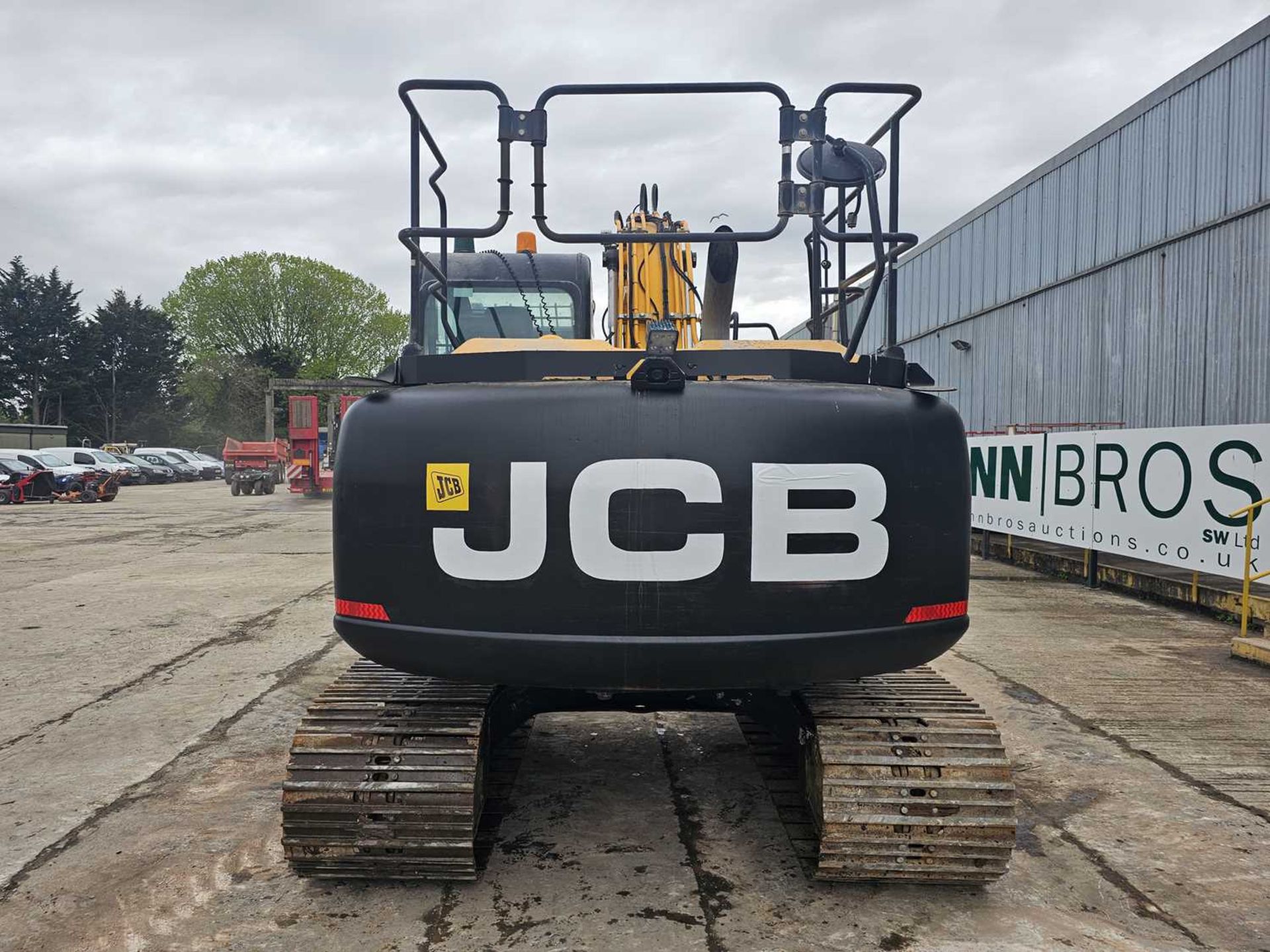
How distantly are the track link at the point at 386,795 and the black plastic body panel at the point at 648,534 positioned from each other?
35cm

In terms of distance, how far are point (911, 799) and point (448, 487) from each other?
1800 millimetres

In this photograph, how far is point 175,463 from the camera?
40.8 meters

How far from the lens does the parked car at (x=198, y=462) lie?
42000 mm

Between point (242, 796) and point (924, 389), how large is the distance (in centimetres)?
336

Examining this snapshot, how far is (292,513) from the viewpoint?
21969 millimetres

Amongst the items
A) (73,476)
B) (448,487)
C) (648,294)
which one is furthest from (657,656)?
(73,476)

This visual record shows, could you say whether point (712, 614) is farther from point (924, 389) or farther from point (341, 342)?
point (341, 342)

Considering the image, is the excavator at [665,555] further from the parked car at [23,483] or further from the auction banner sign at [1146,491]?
the parked car at [23,483]

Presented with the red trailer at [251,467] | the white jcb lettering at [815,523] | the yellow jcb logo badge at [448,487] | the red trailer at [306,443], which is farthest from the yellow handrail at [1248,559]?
the red trailer at [251,467]

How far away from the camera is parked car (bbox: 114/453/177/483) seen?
3778 centimetres

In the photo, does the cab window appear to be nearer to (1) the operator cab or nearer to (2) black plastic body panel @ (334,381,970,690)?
(1) the operator cab

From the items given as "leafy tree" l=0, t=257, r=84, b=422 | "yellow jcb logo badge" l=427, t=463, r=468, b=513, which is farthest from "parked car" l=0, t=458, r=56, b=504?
"leafy tree" l=0, t=257, r=84, b=422

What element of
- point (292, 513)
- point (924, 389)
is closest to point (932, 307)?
point (292, 513)

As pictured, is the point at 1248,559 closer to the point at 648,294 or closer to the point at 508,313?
→ the point at 648,294
